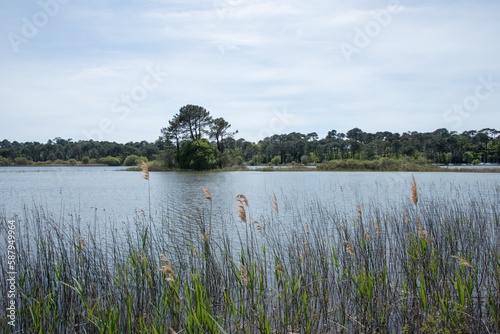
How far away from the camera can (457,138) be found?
7812 centimetres

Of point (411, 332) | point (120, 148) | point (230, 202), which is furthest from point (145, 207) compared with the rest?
point (120, 148)

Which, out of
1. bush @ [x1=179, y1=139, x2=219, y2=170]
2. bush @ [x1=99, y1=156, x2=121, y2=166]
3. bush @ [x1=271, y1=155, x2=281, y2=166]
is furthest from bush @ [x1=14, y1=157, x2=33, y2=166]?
bush @ [x1=271, y1=155, x2=281, y2=166]

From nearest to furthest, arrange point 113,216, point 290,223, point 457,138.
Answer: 1. point 290,223
2. point 113,216
3. point 457,138

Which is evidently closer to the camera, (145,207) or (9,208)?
(9,208)

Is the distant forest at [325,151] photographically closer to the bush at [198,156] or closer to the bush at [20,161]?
the bush at [20,161]

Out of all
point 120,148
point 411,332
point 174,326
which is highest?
point 120,148

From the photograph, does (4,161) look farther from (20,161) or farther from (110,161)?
(110,161)

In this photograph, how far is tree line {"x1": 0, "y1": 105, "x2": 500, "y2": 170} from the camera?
5762cm

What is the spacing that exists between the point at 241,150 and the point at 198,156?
59074mm

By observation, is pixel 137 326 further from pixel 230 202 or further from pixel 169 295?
pixel 230 202

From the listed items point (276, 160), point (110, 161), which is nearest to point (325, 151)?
point (276, 160)

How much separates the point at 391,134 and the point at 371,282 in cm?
11849

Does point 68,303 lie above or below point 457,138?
below

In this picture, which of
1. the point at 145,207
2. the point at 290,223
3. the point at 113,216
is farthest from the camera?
the point at 145,207
